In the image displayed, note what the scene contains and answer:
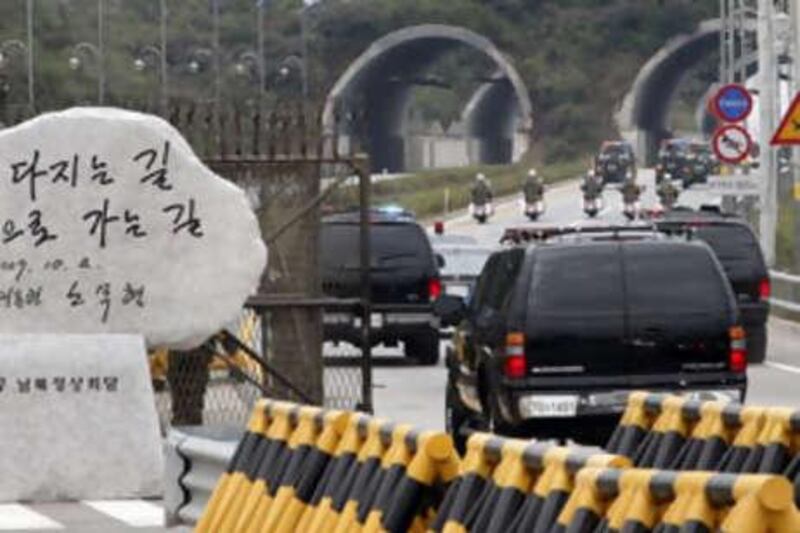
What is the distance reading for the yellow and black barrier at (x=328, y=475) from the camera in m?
13.2

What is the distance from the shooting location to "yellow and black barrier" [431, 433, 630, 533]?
38.3 feet

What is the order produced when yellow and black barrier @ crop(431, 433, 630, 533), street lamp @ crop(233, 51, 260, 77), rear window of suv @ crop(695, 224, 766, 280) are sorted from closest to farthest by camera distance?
yellow and black barrier @ crop(431, 433, 630, 533) < rear window of suv @ crop(695, 224, 766, 280) < street lamp @ crop(233, 51, 260, 77)

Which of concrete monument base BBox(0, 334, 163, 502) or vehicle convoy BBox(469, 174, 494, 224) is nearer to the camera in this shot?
concrete monument base BBox(0, 334, 163, 502)

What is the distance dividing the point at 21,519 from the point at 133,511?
31.9 inches

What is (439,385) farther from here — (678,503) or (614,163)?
(614,163)

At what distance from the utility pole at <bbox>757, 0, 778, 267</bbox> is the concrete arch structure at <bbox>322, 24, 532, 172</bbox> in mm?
79093

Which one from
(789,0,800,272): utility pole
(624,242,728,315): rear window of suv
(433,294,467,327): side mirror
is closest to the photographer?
(624,242,728,315): rear window of suv

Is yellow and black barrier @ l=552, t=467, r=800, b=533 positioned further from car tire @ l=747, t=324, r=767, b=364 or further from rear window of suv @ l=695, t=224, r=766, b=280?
car tire @ l=747, t=324, r=767, b=364

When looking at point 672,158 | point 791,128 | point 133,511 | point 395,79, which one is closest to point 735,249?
point 791,128

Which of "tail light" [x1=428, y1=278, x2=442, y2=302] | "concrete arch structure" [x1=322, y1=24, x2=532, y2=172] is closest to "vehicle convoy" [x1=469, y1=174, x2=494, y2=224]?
"concrete arch structure" [x1=322, y1=24, x2=532, y2=172]

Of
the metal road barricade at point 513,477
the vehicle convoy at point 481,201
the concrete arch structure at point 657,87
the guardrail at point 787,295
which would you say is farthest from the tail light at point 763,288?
the concrete arch structure at point 657,87

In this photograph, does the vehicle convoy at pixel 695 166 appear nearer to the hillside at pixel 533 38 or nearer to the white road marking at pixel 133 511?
the hillside at pixel 533 38

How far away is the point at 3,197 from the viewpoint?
24.0 m

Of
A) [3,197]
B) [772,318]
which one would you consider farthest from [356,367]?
[772,318]
